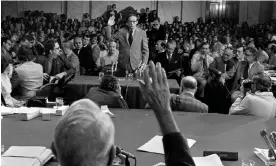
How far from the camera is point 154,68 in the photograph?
1.16m

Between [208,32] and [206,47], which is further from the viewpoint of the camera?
[208,32]

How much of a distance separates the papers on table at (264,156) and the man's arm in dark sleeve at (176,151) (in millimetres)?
1141

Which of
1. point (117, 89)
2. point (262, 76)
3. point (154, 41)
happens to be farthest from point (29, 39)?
point (262, 76)

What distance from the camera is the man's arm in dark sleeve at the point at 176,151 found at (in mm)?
1117

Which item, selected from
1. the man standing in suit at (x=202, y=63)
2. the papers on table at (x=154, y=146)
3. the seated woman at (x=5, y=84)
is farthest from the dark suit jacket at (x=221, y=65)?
the papers on table at (x=154, y=146)

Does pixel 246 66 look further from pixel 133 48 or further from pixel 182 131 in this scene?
pixel 182 131

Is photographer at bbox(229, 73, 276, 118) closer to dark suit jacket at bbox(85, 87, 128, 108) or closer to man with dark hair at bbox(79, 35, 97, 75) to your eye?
dark suit jacket at bbox(85, 87, 128, 108)

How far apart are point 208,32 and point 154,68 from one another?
42.5ft

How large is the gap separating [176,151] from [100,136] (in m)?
0.20

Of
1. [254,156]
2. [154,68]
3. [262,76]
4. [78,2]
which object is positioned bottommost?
A: [254,156]

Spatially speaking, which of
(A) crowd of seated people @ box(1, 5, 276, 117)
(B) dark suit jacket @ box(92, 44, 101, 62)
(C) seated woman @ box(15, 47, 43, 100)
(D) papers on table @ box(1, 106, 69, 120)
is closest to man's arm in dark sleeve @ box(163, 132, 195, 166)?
(D) papers on table @ box(1, 106, 69, 120)

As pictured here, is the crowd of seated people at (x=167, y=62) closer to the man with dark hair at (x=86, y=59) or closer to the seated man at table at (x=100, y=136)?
the man with dark hair at (x=86, y=59)

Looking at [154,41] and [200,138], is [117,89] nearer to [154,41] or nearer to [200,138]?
[200,138]

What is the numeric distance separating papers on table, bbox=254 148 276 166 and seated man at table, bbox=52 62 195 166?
1138 millimetres
